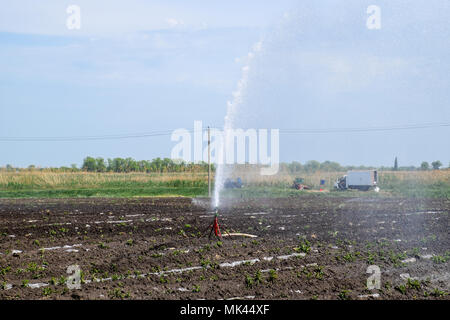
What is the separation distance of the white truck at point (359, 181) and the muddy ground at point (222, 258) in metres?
31.9

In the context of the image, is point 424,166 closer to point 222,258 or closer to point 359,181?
point 359,181

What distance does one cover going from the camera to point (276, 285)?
9.62 metres

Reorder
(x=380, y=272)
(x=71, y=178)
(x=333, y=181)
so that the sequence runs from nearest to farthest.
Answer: (x=380, y=272) → (x=71, y=178) → (x=333, y=181)

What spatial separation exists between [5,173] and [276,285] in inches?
1700

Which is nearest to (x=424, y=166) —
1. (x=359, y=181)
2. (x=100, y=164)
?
(x=359, y=181)

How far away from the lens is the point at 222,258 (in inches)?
470

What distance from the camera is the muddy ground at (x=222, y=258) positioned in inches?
367

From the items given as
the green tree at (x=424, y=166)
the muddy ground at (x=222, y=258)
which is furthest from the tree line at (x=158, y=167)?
the muddy ground at (x=222, y=258)

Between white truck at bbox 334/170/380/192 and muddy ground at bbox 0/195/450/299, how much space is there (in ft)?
105

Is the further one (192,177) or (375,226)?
(192,177)
